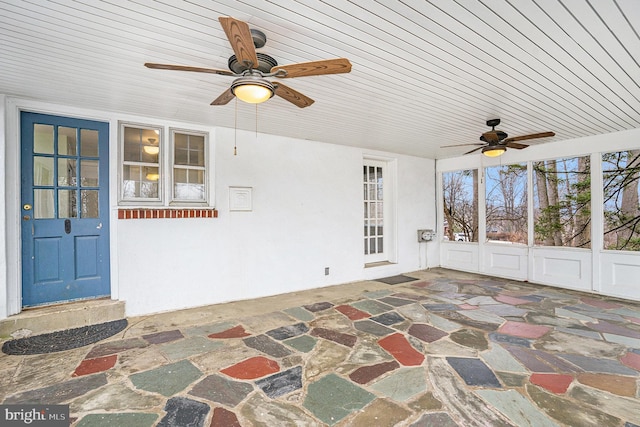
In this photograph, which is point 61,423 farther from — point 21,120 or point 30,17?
point 21,120

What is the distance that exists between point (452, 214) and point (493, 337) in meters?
4.13

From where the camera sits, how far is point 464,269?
255 inches

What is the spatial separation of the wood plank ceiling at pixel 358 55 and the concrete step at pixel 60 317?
233 cm

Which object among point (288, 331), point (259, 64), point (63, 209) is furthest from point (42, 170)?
point (288, 331)

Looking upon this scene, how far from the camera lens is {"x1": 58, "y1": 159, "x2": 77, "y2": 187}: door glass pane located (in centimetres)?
354

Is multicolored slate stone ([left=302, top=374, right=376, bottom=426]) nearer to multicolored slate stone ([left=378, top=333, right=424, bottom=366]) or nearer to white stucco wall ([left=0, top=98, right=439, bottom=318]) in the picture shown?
multicolored slate stone ([left=378, top=333, right=424, bottom=366])

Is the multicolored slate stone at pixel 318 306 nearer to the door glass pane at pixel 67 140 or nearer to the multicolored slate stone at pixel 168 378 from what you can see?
the multicolored slate stone at pixel 168 378

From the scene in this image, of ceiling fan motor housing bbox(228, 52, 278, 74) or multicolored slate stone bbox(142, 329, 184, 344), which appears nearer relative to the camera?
ceiling fan motor housing bbox(228, 52, 278, 74)

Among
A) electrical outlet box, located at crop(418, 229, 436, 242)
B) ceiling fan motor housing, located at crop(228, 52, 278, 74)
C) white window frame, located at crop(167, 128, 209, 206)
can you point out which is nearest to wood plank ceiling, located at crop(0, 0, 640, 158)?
ceiling fan motor housing, located at crop(228, 52, 278, 74)

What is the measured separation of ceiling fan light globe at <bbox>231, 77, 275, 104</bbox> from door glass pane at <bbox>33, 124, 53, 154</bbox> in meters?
2.75

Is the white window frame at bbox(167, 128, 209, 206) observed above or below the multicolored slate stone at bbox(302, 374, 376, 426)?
above

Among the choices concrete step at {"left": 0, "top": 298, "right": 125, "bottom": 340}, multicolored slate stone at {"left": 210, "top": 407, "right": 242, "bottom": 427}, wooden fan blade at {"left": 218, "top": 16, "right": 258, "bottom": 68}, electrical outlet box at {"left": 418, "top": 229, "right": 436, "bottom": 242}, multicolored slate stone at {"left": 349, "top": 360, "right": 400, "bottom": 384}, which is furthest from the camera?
electrical outlet box at {"left": 418, "top": 229, "right": 436, "bottom": 242}

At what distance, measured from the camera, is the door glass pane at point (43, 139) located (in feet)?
11.2

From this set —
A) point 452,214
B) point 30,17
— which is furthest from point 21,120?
point 452,214
